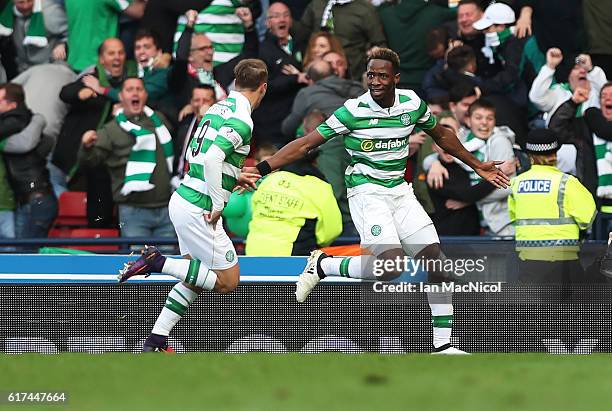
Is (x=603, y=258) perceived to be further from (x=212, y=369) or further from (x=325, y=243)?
(x=212, y=369)

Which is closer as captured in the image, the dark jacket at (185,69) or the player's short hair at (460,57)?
the player's short hair at (460,57)

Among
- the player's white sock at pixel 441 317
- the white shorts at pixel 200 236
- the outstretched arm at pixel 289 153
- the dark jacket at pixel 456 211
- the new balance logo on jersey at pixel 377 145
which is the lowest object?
the dark jacket at pixel 456 211

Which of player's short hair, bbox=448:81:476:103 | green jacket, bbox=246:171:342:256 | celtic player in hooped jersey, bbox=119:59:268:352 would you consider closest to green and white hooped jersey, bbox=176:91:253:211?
celtic player in hooped jersey, bbox=119:59:268:352

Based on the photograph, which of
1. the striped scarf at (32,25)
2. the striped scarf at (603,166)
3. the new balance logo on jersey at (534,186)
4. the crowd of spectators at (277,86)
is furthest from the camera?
the striped scarf at (32,25)

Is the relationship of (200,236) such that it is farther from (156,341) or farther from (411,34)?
(411,34)

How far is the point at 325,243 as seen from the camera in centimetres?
1107

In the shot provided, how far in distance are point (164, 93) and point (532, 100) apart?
3713 mm

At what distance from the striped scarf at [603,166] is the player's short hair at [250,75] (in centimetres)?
430

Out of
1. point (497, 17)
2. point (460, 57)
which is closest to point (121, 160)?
point (460, 57)

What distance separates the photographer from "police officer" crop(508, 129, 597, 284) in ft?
34.1

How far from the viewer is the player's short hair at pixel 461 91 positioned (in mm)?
13148

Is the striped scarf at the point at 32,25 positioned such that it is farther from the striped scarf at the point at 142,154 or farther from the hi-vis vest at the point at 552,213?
the hi-vis vest at the point at 552,213

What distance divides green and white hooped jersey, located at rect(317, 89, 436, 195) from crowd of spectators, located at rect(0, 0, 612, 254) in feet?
9.84

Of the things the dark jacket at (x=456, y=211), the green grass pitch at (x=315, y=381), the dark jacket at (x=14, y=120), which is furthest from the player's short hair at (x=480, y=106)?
the dark jacket at (x=14, y=120)
